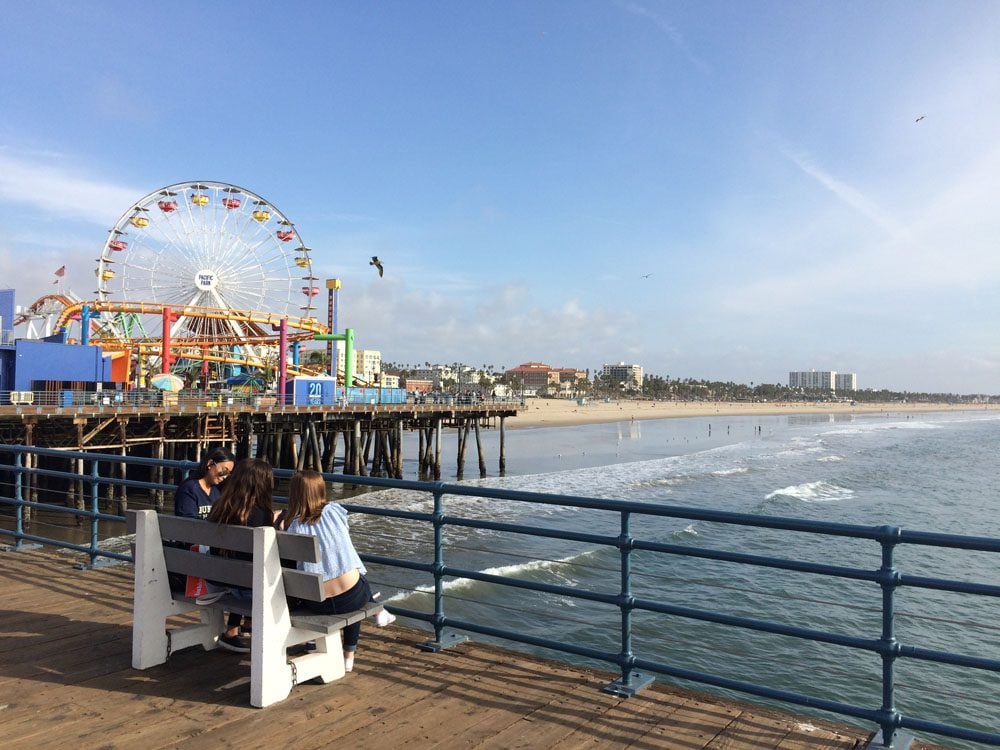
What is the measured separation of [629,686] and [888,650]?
4.27 ft

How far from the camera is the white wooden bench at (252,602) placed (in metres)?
3.57

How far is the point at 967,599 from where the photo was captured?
1423 cm

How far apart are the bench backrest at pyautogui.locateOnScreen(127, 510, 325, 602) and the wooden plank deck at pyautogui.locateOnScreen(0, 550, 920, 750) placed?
59 centimetres

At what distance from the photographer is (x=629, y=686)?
385 centimetres

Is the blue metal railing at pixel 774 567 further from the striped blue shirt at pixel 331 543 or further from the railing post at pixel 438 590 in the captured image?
the striped blue shirt at pixel 331 543

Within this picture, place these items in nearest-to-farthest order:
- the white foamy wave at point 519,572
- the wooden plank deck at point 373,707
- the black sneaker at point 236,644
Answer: the wooden plank deck at point 373,707, the black sneaker at point 236,644, the white foamy wave at point 519,572

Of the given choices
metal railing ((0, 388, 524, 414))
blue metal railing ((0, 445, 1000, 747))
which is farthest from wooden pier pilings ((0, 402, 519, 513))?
blue metal railing ((0, 445, 1000, 747))

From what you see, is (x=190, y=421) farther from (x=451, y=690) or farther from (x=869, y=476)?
(x=869, y=476)

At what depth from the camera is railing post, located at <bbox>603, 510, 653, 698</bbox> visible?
3824 mm

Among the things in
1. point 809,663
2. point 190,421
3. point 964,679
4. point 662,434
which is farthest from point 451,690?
point 662,434

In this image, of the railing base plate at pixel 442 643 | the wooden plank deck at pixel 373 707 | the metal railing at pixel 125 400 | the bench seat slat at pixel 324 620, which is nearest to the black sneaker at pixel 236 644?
the wooden plank deck at pixel 373 707

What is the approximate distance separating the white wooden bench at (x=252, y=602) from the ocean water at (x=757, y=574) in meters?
1.00

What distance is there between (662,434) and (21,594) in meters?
76.0

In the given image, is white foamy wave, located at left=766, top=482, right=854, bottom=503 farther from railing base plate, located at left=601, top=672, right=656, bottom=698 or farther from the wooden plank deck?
the wooden plank deck
